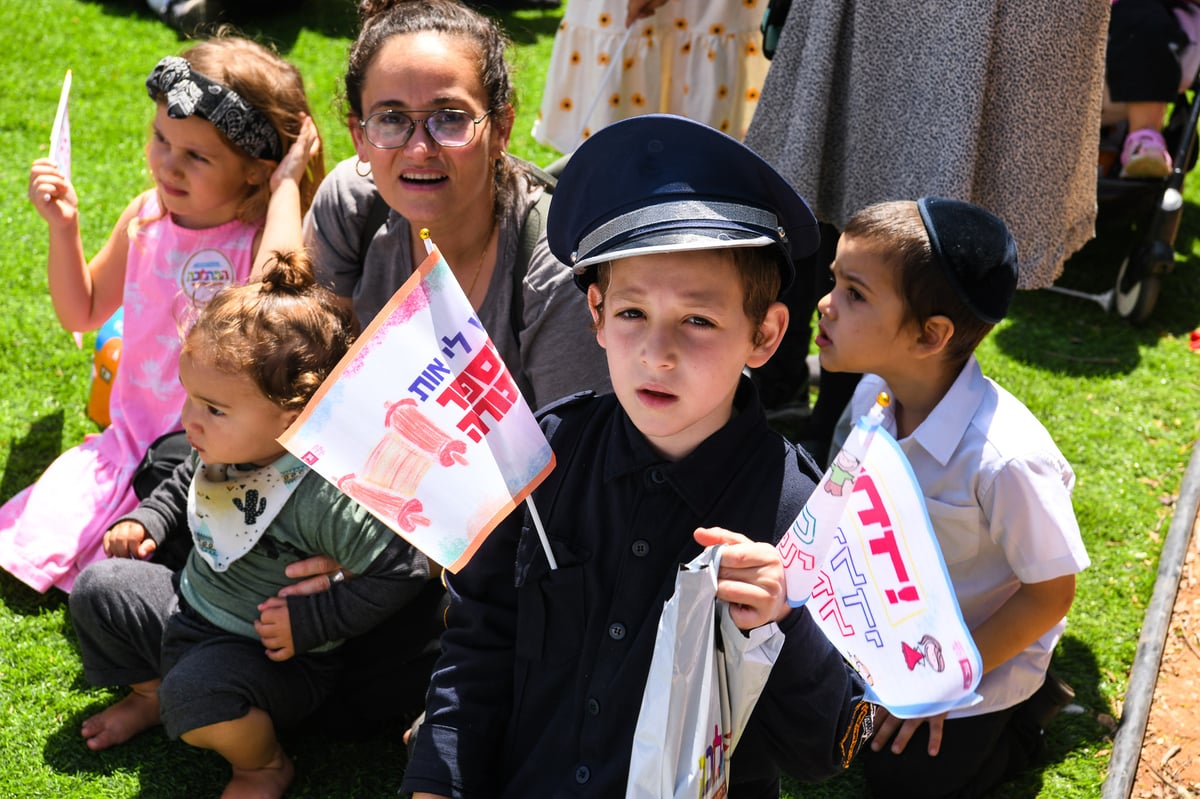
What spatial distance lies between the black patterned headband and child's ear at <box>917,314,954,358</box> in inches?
75.8

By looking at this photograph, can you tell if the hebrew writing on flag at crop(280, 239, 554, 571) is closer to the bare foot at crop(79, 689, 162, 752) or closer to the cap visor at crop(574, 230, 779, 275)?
the cap visor at crop(574, 230, 779, 275)

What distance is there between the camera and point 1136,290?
4.88 m

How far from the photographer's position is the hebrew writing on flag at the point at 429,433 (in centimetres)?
191

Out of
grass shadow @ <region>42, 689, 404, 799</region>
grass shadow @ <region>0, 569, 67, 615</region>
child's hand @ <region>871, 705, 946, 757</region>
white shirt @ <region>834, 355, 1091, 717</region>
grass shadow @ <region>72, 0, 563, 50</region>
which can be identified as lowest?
grass shadow @ <region>42, 689, 404, 799</region>

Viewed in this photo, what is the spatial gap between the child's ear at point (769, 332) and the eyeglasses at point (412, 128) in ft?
3.66

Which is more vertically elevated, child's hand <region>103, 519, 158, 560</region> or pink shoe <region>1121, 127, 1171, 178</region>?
pink shoe <region>1121, 127, 1171, 178</region>

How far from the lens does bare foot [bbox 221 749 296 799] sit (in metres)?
2.68

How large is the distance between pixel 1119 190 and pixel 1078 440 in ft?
4.64

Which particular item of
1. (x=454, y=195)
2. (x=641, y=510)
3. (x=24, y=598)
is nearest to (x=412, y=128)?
(x=454, y=195)

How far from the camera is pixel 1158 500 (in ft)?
12.5

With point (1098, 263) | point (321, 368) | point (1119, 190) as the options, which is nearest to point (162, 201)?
point (321, 368)

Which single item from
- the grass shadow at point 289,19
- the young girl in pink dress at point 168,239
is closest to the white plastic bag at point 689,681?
the young girl in pink dress at point 168,239

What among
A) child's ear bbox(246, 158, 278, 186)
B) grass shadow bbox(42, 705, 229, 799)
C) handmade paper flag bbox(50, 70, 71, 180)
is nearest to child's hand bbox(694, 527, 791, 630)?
grass shadow bbox(42, 705, 229, 799)

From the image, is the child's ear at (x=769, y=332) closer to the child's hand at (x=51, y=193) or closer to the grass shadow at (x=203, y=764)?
the grass shadow at (x=203, y=764)
